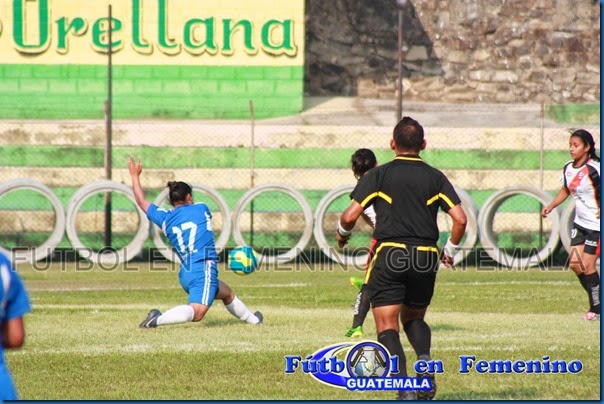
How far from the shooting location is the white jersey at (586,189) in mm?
12945

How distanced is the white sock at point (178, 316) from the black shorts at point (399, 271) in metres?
3.60

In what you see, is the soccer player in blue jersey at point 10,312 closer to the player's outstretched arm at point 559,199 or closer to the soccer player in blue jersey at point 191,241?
the soccer player in blue jersey at point 191,241

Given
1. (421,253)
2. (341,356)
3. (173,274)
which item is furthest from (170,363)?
(173,274)

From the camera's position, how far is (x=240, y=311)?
11750 mm

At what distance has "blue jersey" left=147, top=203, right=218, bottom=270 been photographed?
11.3 m

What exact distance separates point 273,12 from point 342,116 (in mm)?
3352

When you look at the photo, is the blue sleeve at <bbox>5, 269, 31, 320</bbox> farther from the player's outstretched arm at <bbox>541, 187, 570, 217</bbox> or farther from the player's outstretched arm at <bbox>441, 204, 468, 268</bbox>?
the player's outstretched arm at <bbox>541, 187, 570, 217</bbox>

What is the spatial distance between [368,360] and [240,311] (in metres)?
3.81

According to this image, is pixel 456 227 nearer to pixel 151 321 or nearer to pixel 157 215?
pixel 157 215

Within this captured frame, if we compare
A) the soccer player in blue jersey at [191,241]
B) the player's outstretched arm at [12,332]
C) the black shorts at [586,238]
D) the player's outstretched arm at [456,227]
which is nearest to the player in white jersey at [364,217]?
the soccer player in blue jersey at [191,241]

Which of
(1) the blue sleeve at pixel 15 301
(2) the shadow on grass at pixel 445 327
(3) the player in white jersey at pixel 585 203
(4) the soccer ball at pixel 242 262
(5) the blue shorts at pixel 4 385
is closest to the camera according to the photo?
(5) the blue shorts at pixel 4 385

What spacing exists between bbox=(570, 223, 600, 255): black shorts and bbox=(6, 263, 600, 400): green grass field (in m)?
0.74

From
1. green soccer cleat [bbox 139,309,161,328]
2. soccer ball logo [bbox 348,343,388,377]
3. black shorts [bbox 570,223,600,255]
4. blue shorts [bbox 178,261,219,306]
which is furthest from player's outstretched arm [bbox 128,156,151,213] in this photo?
black shorts [bbox 570,223,600,255]

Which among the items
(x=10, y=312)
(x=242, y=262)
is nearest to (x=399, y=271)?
(x=10, y=312)
